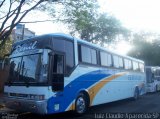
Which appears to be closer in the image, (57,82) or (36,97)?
(36,97)

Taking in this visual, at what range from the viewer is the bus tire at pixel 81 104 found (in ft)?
40.3

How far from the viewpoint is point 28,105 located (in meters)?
10.4

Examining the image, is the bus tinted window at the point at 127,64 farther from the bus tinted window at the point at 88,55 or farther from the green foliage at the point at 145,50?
the green foliage at the point at 145,50

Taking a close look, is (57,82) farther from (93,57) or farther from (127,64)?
(127,64)

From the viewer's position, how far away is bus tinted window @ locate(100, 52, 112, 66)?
49.3ft

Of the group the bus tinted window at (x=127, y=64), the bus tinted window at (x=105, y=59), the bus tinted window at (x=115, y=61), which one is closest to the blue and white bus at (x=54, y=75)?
the bus tinted window at (x=105, y=59)

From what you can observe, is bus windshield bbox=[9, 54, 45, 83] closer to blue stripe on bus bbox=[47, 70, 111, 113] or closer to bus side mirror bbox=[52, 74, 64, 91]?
bus side mirror bbox=[52, 74, 64, 91]

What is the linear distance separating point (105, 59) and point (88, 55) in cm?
217

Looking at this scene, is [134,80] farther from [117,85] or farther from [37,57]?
[37,57]

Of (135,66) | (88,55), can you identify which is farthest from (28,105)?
(135,66)

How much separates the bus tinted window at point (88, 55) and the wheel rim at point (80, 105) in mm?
1790

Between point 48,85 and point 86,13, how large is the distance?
10.3m

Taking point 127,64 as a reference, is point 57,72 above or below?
below

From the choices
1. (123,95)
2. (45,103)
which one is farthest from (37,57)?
(123,95)
